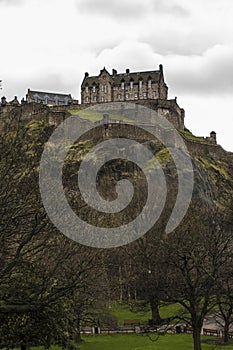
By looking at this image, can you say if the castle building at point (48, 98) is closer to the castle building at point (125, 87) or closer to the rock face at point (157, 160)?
the castle building at point (125, 87)

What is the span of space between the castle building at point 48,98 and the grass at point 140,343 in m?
80.4

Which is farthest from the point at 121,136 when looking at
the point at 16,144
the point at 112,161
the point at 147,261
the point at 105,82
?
the point at 16,144

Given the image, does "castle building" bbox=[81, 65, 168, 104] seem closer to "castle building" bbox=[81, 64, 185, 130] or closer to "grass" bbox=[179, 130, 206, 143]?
"castle building" bbox=[81, 64, 185, 130]

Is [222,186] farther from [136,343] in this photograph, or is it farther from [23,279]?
[23,279]

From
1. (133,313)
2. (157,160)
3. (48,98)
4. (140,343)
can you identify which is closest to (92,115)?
(157,160)

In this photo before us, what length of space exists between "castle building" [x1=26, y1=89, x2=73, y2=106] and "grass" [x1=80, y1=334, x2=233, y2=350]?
80426mm

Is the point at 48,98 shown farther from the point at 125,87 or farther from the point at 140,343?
the point at 140,343

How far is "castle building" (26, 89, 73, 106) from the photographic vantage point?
107562 mm

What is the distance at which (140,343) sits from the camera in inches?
1144

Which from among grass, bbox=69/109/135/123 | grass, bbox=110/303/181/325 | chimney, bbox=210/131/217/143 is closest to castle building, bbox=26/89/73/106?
grass, bbox=69/109/135/123

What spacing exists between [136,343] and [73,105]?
68.6m

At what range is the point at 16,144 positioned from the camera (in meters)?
15.5

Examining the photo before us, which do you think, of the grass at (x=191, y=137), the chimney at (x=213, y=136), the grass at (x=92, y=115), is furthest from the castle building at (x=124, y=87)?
the chimney at (x=213, y=136)

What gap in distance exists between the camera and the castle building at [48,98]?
107562mm
